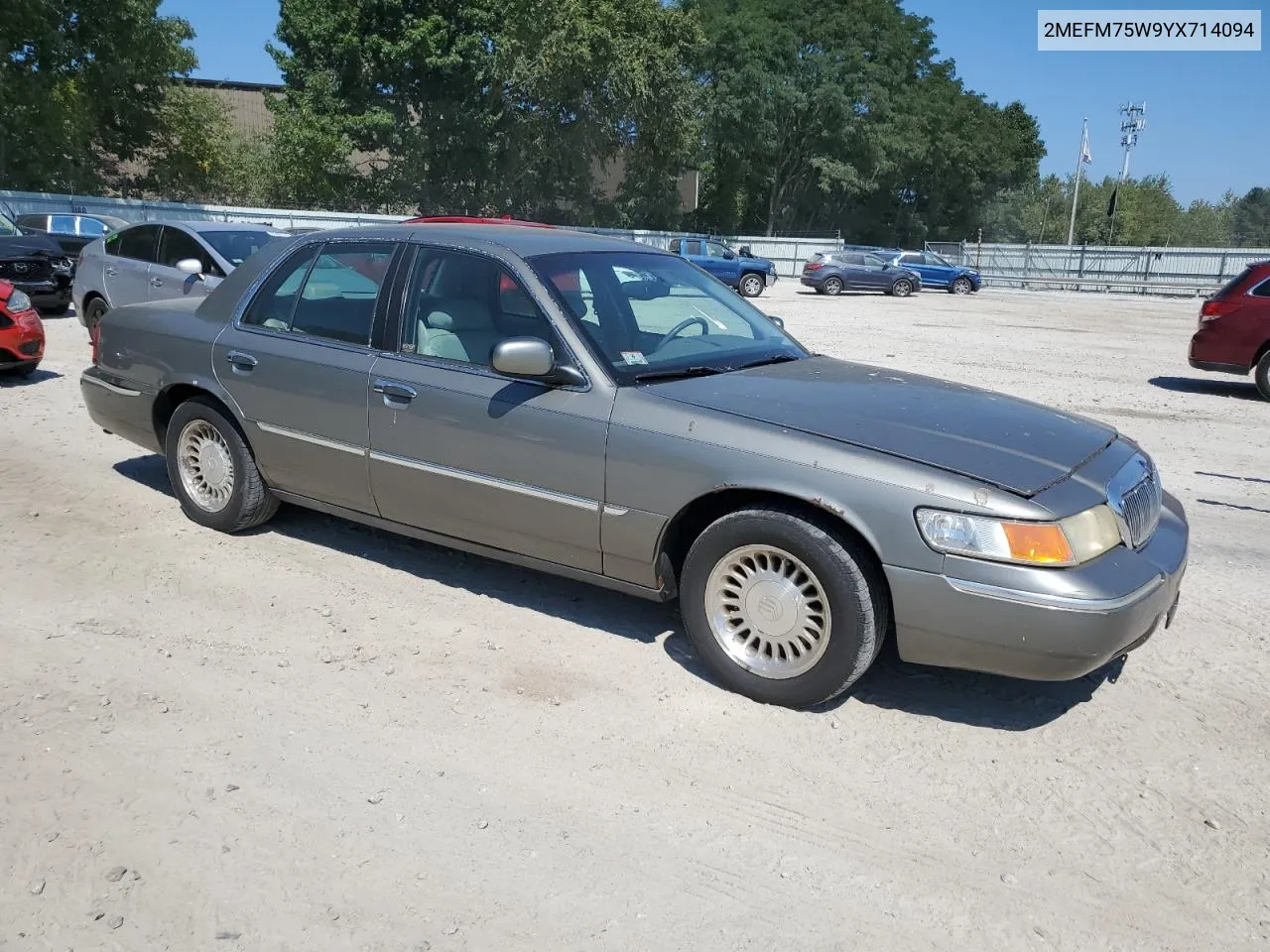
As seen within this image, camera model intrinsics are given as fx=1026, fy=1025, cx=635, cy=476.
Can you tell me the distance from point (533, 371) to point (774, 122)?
5490 cm

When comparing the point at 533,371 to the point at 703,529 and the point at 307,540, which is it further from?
the point at 307,540

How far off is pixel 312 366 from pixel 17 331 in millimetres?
6145

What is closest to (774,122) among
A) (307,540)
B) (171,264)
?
(171,264)

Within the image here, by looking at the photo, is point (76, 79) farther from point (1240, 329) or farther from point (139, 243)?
point (1240, 329)

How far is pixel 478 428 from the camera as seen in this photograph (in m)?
4.35

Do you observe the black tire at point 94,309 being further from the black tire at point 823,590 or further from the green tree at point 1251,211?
the green tree at point 1251,211

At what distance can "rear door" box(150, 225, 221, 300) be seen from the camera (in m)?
10.7

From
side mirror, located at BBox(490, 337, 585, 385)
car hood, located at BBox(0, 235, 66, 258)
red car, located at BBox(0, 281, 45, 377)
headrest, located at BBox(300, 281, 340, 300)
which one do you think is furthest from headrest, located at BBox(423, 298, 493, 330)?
car hood, located at BBox(0, 235, 66, 258)

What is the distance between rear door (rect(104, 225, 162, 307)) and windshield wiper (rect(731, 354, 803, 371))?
29.8ft

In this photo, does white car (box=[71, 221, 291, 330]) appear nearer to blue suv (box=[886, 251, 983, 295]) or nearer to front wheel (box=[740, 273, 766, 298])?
front wheel (box=[740, 273, 766, 298])

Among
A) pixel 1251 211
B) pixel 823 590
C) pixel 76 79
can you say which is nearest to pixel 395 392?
pixel 823 590

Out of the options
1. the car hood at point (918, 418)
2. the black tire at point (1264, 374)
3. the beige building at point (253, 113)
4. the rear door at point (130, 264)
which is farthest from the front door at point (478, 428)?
the beige building at point (253, 113)

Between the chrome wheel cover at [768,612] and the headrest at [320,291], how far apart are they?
248 centimetres

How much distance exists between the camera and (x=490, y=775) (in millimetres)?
3369
